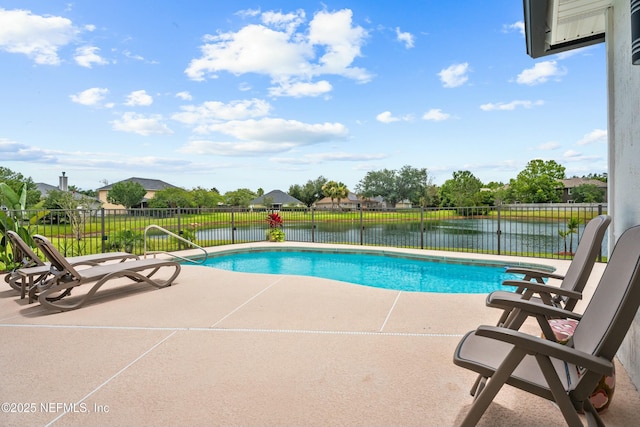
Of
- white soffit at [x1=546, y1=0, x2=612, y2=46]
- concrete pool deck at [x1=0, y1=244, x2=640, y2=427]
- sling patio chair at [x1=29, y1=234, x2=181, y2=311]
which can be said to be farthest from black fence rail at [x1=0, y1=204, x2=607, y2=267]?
concrete pool deck at [x1=0, y1=244, x2=640, y2=427]

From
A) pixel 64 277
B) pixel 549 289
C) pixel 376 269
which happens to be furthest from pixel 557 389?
pixel 376 269

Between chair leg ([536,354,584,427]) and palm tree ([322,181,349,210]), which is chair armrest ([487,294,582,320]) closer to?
A: chair leg ([536,354,584,427])

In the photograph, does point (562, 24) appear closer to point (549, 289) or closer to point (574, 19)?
point (574, 19)

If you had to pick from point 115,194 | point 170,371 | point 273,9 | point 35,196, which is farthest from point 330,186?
point 170,371

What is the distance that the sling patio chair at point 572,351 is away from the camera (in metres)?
1.37

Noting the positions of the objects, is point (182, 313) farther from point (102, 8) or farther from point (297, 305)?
point (102, 8)

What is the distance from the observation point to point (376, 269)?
27.4ft

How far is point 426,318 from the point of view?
353 cm

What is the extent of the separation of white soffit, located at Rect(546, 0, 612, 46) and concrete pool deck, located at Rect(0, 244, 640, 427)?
2.84 m

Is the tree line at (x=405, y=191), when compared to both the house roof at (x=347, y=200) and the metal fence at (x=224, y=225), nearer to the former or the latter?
the house roof at (x=347, y=200)

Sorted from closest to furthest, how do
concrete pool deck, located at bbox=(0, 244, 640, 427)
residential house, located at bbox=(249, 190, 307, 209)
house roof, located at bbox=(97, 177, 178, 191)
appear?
concrete pool deck, located at bbox=(0, 244, 640, 427) → residential house, located at bbox=(249, 190, 307, 209) → house roof, located at bbox=(97, 177, 178, 191)

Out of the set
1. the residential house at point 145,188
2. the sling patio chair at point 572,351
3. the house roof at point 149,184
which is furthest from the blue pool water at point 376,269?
the house roof at point 149,184

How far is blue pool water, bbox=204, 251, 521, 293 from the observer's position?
272 inches

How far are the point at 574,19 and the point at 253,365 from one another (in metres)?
4.10
